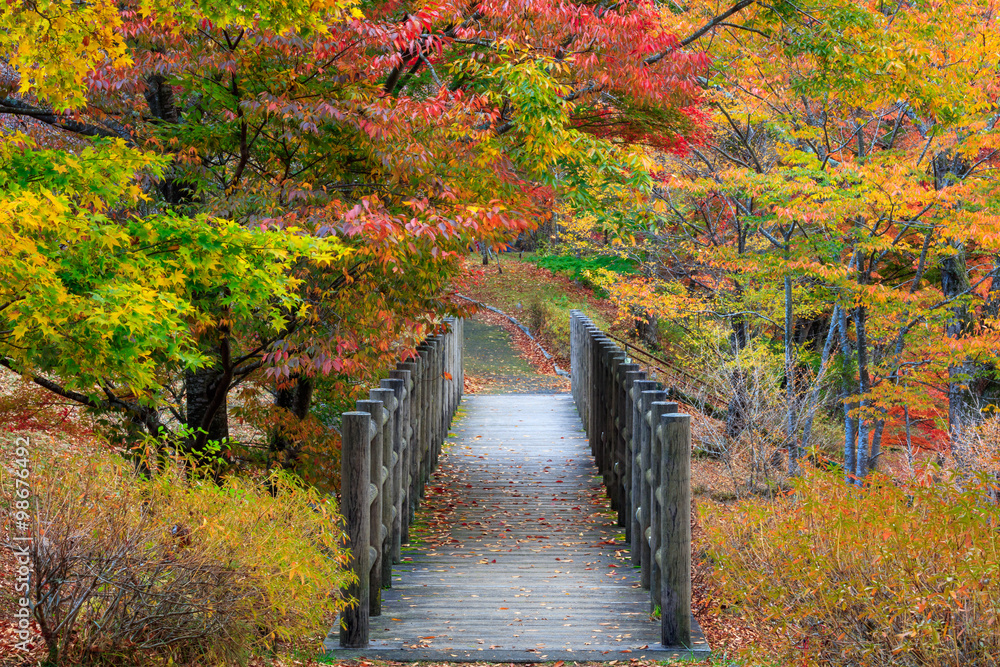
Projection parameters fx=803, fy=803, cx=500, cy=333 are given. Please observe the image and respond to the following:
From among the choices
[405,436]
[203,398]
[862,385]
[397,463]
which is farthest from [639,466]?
[862,385]

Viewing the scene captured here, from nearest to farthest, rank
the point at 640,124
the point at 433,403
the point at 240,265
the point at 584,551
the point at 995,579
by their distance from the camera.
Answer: the point at 995,579, the point at 240,265, the point at 584,551, the point at 433,403, the point at 640,124

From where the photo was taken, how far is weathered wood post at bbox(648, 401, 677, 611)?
5344 mm

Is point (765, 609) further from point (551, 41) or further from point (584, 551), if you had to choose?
point (551, 41)

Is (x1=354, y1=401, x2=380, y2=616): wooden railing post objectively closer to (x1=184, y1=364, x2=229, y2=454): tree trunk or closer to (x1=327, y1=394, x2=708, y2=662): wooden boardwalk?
(x1=327, y1=394, x2=708, y2=662): wooden boardwalk

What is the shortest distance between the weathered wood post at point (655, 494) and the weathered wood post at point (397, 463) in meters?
1.95

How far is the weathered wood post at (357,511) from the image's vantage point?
4.96m

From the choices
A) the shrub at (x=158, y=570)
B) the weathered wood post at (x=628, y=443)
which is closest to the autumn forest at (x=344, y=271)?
the shrub at (x=158, y=570)

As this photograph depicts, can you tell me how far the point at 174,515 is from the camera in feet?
13.0

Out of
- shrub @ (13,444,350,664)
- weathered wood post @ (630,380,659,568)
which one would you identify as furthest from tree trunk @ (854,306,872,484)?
shrub @ (13,444,350,664)

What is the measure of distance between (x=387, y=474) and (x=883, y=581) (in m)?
3.34

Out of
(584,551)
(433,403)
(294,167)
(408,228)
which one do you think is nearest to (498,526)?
(584,551)

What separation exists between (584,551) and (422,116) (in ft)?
13.1

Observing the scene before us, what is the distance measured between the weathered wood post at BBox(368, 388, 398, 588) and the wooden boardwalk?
0.21 meters

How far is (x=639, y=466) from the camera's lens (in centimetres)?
632
